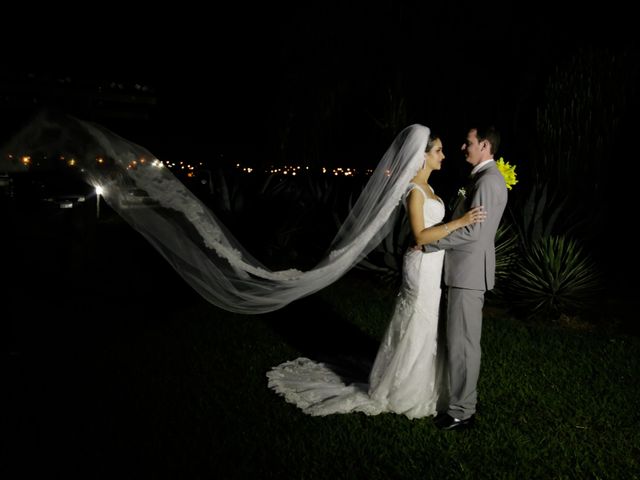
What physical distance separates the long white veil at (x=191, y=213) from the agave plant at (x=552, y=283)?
3473 millimetres

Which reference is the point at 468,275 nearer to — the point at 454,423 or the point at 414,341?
the point at 414,341

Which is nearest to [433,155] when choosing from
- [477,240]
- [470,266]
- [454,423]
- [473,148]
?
[473,148]

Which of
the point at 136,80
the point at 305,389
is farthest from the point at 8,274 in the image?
the point at 305,389

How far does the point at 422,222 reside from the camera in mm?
4379

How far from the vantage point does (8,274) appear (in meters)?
9.91

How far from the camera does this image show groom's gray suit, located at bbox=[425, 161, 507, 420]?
4.05 m

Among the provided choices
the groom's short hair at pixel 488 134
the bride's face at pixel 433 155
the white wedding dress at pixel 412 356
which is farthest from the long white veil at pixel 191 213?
the groom's short hair at pixel 488 134

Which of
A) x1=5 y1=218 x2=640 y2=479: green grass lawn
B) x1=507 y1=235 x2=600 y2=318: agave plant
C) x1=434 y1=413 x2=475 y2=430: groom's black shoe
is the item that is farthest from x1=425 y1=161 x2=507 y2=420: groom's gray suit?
x1=507 y1=235 x2=600 y2=318: agave plant

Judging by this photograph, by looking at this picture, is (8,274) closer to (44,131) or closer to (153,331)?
(153,331)

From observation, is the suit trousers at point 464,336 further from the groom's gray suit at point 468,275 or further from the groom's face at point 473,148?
the groom's face at point 473,148

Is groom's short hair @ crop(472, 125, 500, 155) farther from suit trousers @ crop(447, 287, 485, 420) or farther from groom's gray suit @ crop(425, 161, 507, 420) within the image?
suit trousers @ crop(447, 287, 485, 420)

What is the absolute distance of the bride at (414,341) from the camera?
14.7 feet

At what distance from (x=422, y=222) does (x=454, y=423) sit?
153 centimetres

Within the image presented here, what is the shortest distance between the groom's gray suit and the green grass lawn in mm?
493
